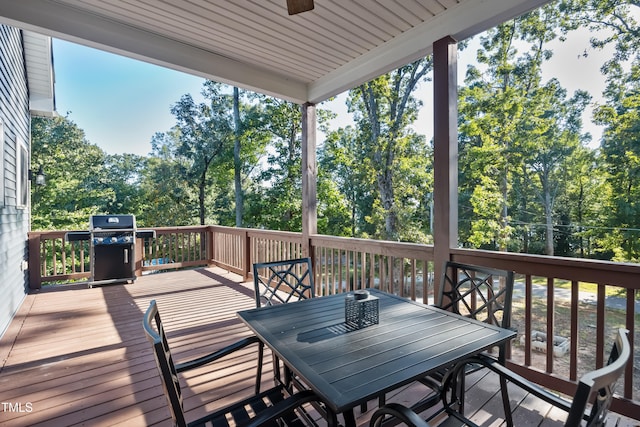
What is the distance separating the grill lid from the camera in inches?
203

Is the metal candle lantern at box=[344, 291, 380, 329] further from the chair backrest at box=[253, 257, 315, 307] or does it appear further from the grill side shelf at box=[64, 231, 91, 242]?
the grill side shelf at box=[64, 231, 91, 242]

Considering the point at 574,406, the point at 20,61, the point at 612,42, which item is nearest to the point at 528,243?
the point at 612,42

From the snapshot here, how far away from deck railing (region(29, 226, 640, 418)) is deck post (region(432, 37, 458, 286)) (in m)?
0.17

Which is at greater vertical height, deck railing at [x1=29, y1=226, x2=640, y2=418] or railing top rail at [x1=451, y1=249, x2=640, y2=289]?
railing top rail at [x1=451, y1=249, x2=640, y2=289]

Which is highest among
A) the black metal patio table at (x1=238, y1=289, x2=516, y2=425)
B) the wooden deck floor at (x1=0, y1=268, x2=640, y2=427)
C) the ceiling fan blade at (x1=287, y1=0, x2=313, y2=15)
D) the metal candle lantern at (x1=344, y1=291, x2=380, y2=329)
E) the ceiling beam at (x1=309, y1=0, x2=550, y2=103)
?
the ceiling beam at (x1=309, y1=0, x2=550, y2=103)

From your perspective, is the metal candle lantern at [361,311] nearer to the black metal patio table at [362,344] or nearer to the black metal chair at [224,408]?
the black metal patio table at [362,344]

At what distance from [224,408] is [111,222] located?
5.09m

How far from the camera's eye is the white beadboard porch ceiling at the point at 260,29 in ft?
8.32

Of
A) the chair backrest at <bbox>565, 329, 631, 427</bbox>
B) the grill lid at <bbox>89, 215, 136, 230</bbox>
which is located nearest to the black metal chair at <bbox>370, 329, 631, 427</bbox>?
the chair backrest at <bbox>565, 329, 631, 427</bbox>

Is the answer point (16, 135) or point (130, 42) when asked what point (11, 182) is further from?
point (130, 42)

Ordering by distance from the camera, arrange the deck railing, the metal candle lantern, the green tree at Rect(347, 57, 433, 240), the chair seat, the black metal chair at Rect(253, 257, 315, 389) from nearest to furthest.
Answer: the chair seat, the metal candle lantern, the black metal chair at Rect(253, 257, 315, 389), the deck railing, the green tree at Rect(347, 57, 433, 240)

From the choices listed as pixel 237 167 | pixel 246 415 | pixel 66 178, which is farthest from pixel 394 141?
pixel 66 178

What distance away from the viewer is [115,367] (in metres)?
2.46

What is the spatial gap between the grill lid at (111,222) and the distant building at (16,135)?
857mm
